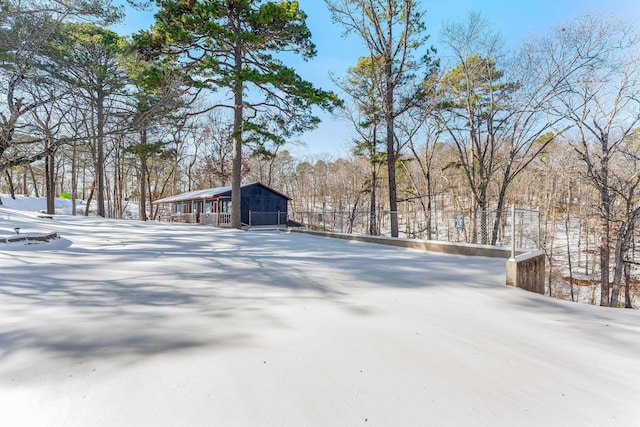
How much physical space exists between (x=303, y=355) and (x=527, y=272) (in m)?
4.26

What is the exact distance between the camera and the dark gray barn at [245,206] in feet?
65.0

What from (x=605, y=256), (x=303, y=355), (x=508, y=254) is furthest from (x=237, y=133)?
(x=605, y=256)

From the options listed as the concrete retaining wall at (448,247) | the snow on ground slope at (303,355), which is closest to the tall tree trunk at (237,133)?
the concrete retaining wall at (448,247)

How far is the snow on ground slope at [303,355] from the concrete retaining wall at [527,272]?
290 millimetres

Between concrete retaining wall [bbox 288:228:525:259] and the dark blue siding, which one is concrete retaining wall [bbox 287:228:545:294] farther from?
the dark blue siding

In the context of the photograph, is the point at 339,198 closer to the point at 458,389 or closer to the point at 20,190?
the point at 458,389

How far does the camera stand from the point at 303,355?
2.08m

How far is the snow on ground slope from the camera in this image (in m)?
1.53

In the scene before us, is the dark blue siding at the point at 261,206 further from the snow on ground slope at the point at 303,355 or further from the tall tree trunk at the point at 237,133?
the snow on ground slope at the point at 303,355

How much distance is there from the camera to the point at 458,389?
1742 mm

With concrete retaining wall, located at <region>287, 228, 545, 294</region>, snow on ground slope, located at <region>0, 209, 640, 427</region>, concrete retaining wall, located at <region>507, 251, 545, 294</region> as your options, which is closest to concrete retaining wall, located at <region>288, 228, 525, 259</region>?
concrete retaining wall, located at <region>287, 228, 545, 294</region>

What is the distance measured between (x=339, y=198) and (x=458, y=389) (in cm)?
3004

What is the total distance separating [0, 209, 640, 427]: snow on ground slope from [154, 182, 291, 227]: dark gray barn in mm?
15592

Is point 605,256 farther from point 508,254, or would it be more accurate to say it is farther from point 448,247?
point 448,247
